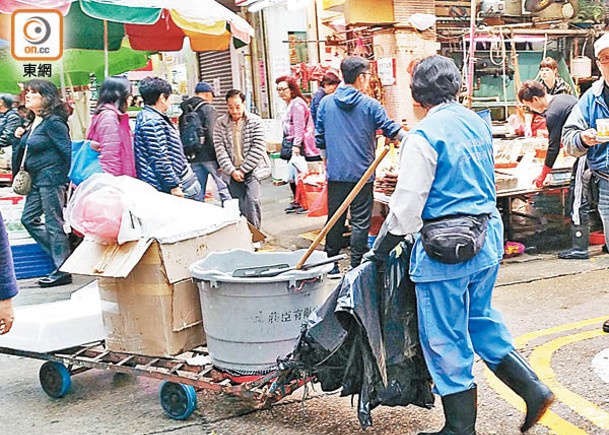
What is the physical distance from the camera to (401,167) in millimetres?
3617

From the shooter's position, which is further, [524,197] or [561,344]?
[524,197]

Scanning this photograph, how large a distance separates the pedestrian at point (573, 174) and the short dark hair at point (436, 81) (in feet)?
14.1

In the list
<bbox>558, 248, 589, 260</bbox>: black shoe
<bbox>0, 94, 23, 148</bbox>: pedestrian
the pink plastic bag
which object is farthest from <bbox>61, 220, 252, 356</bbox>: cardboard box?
<bbox>0, 94, 23, 148</bbox>: pedestrian

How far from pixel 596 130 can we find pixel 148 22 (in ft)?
14.3

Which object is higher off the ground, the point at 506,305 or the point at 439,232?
the point at 439,232

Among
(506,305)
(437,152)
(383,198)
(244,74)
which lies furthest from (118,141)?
(244,74)

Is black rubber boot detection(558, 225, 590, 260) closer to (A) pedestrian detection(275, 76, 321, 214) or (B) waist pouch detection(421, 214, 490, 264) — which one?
(A) pedestrian detection(275, 76, 321, 214)

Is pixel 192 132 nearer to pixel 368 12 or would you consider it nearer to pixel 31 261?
pixel 31 261

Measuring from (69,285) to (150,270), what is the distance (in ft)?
13.4

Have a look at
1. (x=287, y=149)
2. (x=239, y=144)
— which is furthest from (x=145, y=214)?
(x=287, y=149)

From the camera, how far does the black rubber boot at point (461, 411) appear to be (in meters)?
3.69

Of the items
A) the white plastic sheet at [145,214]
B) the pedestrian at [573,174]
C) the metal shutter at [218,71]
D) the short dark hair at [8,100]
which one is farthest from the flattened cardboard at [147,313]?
the metal shutter at [218,71]

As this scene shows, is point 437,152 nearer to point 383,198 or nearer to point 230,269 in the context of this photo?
point 230,269

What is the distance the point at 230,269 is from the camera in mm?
4539
